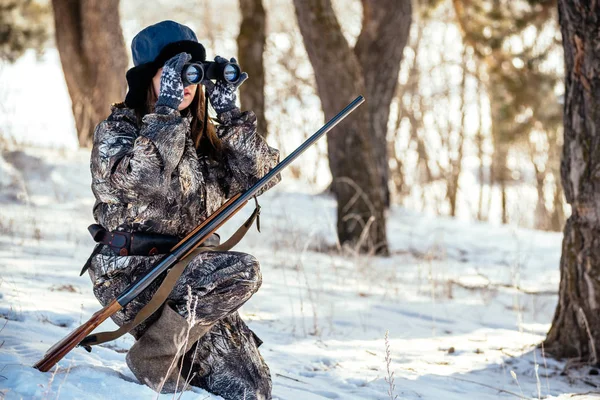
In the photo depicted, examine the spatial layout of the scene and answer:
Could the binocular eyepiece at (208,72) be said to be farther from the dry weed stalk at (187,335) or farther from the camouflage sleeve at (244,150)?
the dry weed stalk at (187,335)

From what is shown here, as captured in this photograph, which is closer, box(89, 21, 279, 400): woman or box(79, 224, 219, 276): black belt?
box(89, 21, 279, 400): woman

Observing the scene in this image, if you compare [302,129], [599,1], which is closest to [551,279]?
[599,1]

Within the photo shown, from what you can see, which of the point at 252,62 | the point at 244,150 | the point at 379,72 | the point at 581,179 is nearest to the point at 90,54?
the point at 252,62

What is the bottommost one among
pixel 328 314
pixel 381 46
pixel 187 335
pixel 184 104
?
pixel 328 314

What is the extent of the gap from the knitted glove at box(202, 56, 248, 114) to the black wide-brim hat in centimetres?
14

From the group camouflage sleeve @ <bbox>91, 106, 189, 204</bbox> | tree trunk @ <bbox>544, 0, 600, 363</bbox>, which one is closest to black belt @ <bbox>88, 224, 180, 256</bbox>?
camouflage sleeve @ <bbox>91, 106, 189, 204</bbox>

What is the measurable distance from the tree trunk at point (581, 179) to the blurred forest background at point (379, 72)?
278 centimetres

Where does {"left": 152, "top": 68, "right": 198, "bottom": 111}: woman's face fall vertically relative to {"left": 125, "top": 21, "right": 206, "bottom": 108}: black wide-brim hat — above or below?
below

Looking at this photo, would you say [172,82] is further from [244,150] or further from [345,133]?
[345,133]

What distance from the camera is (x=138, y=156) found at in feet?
9.46

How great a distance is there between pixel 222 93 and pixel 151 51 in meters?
0.33

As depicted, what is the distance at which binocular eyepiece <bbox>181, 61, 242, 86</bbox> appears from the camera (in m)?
2.97

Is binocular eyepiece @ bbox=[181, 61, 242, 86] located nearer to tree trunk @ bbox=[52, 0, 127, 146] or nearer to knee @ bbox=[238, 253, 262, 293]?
knee @ bbox=[238, 253, 262, 293]

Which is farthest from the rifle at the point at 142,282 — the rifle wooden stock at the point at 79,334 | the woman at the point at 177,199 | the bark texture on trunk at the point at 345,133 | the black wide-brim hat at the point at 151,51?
the bark texture on trunk at the point at 345,133
